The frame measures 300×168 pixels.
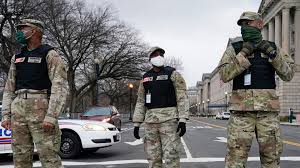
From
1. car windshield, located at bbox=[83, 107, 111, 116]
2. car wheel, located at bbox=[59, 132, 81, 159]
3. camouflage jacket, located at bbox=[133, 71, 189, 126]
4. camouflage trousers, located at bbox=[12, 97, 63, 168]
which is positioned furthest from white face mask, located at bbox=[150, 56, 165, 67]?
car windshield, located at bbox=[83, 107, 111, 116]

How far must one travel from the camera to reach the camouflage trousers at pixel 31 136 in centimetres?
521

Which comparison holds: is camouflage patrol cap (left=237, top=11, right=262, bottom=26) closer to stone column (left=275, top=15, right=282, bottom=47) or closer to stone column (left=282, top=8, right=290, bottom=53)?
stone column (left=282, top=8, right=290, bottom=53)

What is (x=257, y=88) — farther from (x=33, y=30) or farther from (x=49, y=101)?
(x=33, y=30)

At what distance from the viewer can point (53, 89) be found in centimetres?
530

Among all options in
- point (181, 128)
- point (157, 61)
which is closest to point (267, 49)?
point (181, 128)

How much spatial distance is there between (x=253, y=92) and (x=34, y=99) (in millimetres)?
2463

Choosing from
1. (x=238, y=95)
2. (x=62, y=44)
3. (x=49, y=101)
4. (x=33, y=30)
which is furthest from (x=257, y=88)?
(x=62, y=44)

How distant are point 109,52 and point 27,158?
41.2m

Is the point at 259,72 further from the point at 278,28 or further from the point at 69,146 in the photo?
the point at 278,28

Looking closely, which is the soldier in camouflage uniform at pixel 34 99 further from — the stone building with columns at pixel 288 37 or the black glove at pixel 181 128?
the stone building with columns at pixel 288 37

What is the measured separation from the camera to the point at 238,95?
5.00m

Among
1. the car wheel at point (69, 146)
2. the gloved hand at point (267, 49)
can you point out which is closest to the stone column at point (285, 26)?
the car wheel at point (69, 146)

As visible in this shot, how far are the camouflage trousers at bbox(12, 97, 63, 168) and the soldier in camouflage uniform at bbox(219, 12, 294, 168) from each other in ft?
6.39

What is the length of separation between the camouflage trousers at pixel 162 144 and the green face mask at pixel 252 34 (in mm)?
1846
